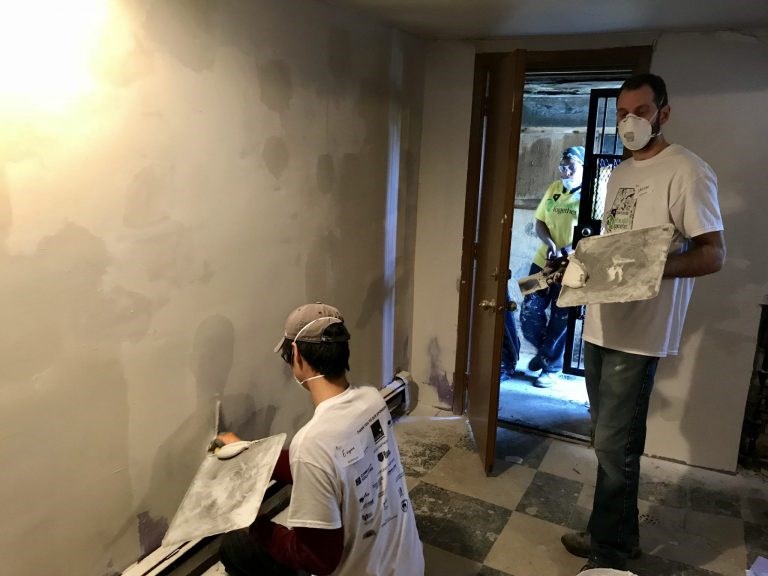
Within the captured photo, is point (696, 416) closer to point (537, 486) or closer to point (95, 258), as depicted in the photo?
point (537, 486)

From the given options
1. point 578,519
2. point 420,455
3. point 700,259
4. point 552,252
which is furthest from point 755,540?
point 552,252

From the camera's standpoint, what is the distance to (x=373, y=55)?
2482mm

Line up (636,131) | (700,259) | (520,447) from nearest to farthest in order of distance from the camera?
1. (700,259)
2. (636,131)
3. (520,447)

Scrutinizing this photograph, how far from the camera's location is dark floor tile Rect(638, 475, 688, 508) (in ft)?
7.98

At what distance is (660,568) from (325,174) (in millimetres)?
1903

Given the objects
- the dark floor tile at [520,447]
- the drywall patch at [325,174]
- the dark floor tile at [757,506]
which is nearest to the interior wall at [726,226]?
the dark floor tile at [757,506]

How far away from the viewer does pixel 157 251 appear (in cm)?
161

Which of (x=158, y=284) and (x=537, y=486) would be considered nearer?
(x=158, y=284)

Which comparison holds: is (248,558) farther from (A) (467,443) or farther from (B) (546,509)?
(A) (467,443)

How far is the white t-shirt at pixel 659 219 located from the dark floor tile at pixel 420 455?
1082mm

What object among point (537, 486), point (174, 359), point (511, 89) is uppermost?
point (511, 89)

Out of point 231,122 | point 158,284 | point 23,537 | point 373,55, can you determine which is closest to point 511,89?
point 373,55

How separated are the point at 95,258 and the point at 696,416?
2595 millimetres

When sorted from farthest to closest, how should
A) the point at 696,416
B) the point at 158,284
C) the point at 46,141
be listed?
the point at 696,416 → the point at 158,284 → the point at 46,141
